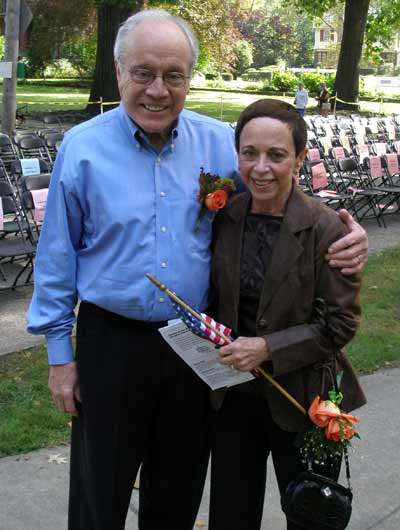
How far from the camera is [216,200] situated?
2449 mm

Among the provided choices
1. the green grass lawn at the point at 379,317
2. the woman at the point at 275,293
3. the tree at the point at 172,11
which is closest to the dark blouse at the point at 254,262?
the woman at the point at 275,293

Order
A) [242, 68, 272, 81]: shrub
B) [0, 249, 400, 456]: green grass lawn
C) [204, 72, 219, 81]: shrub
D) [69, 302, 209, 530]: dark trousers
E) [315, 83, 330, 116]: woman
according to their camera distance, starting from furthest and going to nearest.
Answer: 1. [242, 68, 272, 81]: shrub
2. [204, 72, 219, 81]: shrub
3. [315, 83, 330, 116]: woman
4. [0, 249, 400, 456]: green grass lawn
5. [69, 302, 209, 530]: dark trousers

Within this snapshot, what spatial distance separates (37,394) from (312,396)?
2.69 meters

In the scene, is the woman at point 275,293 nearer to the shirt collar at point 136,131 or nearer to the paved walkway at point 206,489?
the shirt collar at point 136,131

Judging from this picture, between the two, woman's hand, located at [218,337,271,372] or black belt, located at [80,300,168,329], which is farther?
black belt, located at [80,300,168,329]

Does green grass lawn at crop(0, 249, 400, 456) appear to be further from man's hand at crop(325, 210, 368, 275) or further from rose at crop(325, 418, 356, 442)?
man's hand at crop(325, 210, 368, 275)

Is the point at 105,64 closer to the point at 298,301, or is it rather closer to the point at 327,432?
the point at 298,301

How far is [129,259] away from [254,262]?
0.39 meters

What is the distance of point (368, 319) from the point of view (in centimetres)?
666

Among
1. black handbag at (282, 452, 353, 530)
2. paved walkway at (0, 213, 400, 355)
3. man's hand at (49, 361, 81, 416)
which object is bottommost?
paved walkway at (0, 213, 400, 355)

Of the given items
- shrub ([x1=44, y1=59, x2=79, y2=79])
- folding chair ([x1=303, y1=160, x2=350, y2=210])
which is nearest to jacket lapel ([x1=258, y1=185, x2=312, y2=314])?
folding chair ([x1=303, y1=160, x2=350, y2=210])

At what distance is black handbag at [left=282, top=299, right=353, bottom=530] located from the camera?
2395mm

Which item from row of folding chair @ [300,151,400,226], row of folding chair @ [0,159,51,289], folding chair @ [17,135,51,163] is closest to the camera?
row of folding chair @ [0,159,51,289]

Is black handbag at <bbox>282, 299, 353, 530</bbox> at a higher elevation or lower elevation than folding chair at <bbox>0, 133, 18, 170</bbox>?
higher
